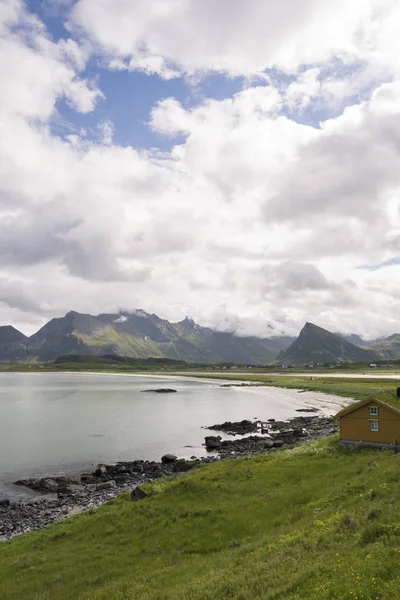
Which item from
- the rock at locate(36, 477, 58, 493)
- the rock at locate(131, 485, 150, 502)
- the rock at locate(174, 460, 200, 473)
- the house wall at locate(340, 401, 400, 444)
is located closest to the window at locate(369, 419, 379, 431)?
the house wall at locate(340, 401, 400, 444)

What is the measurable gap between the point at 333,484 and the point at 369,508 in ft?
37.5

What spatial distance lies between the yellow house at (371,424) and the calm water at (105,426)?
29.2 m

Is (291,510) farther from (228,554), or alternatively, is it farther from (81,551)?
(81,551)

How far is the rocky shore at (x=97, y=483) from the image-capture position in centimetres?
4047

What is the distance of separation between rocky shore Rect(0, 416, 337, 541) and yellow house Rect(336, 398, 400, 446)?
1925cm

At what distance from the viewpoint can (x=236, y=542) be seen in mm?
26328

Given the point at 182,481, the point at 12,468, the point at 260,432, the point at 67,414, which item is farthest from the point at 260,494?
the point at 67,414

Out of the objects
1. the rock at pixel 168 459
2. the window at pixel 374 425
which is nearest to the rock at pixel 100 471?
the rock at pixel 168 459

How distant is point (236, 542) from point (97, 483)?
31.1m

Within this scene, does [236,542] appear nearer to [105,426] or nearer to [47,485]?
[47,485]

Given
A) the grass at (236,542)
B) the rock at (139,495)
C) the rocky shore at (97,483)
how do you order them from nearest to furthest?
the grass at (236,542) < the rock at (139,495) < the rocky shore at (97,483)

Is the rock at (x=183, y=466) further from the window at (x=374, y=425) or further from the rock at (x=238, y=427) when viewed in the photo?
the rock at (x=238, y=427)

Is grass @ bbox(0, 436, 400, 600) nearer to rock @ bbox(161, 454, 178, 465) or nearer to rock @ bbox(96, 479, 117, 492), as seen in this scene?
rock @ bbox(96, 479, 117, 492)

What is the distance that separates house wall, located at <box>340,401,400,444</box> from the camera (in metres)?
48.9
